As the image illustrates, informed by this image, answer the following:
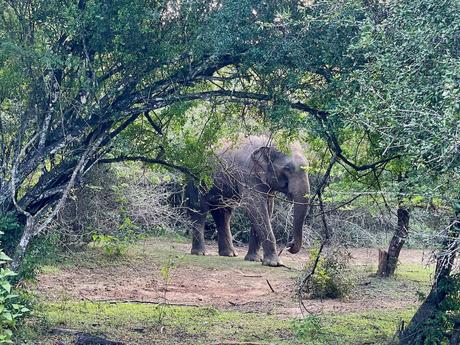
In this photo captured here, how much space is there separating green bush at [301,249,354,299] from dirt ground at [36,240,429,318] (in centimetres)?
21

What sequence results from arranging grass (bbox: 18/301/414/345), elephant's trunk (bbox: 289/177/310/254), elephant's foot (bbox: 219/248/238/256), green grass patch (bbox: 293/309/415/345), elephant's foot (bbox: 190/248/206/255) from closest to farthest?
green grass patch (bbox: 293/309/415/345), grass (bbox: 18/301/414/345), elephant's trunk (bbox: 289/177/310/254), elephant's foot (bbox: 190/248/206/255), elephant's foot (bbox: 219/248/238/256)

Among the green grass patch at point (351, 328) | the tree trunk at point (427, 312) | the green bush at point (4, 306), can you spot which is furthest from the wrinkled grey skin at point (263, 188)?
the green bush at point (4, 306)

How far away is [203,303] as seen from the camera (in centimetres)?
1338

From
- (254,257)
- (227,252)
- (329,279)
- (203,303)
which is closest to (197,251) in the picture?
(227,252)

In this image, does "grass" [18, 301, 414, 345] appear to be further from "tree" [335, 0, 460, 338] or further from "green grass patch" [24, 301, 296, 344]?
"tree" [335, 0, 460, 338]

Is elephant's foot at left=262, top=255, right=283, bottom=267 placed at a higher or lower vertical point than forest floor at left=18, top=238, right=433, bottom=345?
higher

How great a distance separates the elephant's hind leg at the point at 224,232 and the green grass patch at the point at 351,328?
787cm

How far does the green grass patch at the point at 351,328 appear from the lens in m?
10.1

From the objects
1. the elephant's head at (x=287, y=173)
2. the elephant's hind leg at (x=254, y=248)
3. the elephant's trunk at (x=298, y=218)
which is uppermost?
the elephant's head at (x=287, y=173)

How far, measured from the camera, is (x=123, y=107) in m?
10.1

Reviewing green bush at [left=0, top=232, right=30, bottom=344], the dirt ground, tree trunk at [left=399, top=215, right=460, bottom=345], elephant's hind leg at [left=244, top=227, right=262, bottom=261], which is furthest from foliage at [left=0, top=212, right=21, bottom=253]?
elephant's hind leg at [left=244, top=227, right=262, bottom=261]

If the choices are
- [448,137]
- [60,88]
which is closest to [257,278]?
[60,88]

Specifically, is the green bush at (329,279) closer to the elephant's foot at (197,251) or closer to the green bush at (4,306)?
the green bush at (4,306)

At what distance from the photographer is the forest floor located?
1045cm
